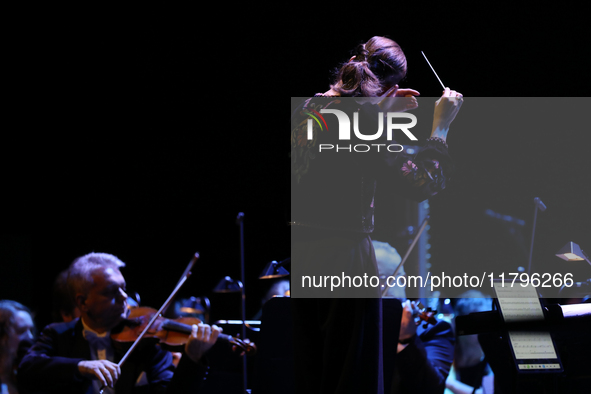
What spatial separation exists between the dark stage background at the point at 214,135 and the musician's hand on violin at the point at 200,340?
5.74 feet

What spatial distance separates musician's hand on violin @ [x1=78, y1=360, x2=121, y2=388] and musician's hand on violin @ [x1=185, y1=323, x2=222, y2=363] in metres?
0.39

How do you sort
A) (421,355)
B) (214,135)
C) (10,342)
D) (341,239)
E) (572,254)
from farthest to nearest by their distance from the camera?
(214,135)
(10,342)
(421,355)
(572,254)
(341,239)

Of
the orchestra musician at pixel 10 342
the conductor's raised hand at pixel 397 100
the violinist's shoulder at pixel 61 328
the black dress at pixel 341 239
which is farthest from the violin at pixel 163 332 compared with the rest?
the conductor's raised hand at pixel 397 100

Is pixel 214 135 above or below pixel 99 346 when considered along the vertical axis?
above

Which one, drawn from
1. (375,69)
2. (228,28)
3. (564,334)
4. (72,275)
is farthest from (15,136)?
(564,334)

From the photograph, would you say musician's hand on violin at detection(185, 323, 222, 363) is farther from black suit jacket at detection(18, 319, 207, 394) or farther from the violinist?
the violinist

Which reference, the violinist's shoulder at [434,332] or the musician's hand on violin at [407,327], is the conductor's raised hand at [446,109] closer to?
the musician's hand on violin at [407,327]

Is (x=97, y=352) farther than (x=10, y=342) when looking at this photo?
No

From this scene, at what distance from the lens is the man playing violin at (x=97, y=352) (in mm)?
2227

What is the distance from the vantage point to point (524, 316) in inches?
59.0

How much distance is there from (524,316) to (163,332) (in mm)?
1931

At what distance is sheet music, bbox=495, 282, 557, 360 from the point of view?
1474 mm

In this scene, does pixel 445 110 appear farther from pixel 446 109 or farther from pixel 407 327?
pixel 407 327

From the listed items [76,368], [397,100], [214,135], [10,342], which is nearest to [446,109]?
[397,100]
